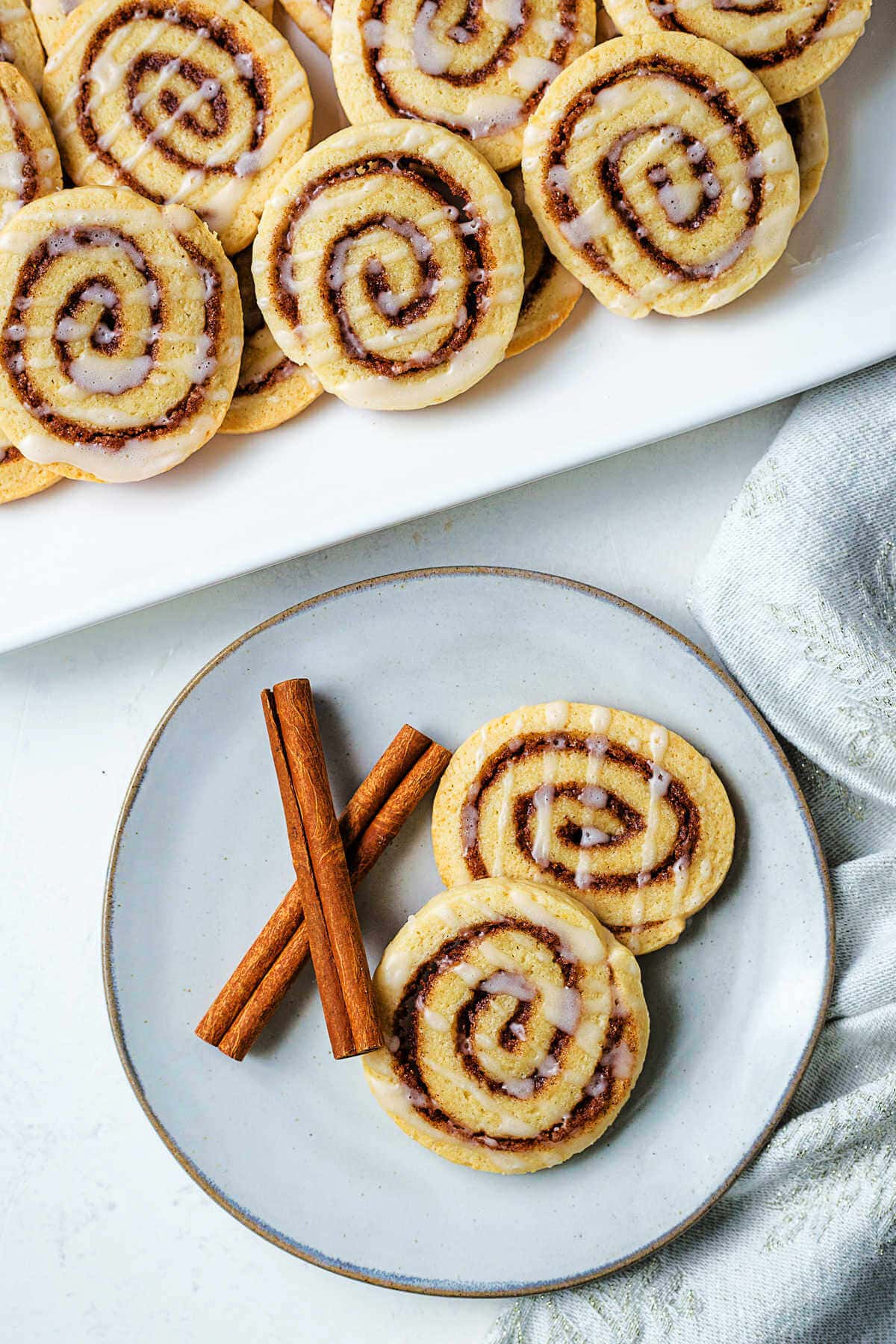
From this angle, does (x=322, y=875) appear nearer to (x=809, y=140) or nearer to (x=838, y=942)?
(x=838, y=942)

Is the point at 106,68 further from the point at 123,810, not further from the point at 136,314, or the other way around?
the point at 123,810

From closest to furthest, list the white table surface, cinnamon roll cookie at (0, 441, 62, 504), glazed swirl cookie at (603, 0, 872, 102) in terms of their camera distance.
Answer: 1. glazed swirl cookie at (603, 0, 872, 102)
2. cinnamon roll cookie at (0, 441, 62, 504)
3. the white table surface

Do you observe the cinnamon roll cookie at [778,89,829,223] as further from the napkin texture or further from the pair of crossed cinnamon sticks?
the pair of crossed cinnamon sticks

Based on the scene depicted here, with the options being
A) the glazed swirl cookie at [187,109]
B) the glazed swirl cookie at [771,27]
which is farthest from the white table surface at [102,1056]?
the glazed swirl cookie at [771,27]

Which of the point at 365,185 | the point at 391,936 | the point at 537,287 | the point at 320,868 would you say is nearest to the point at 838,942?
the point at 391,936

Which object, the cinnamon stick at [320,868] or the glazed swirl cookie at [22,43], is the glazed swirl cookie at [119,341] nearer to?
the glazed swirl cookie at [22,43]

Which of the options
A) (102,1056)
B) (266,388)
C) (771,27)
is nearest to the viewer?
(771,27)

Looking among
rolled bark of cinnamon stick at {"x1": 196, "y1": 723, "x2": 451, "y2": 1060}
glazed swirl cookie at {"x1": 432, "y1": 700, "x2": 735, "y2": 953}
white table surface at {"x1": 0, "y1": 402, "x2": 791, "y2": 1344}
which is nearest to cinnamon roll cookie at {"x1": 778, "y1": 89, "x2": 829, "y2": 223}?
white table surface at {"x1": 0, "y1": 402, "x2": 791, "y2": 1344}
